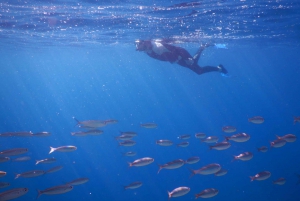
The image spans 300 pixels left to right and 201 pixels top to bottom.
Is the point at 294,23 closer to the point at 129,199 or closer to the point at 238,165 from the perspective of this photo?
the point at 238,165

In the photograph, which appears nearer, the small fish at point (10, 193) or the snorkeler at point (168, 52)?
the small fish at point (10, 193)

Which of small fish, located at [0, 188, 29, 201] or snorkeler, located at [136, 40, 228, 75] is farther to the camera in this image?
snorkeler, located at [136, 40, 228, 75]

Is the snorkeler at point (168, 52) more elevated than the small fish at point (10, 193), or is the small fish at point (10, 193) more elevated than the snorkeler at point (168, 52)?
the snorkeler at point (168, 52)

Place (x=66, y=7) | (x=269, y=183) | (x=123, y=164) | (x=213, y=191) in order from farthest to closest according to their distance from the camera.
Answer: (x=123, y=164)
(x=269, y=183)
(x=66, y=7)
(x=213, y=191)

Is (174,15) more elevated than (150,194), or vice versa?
(174,15)

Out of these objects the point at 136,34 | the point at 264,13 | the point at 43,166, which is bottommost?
the point at 43,166

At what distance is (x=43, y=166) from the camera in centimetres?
2883

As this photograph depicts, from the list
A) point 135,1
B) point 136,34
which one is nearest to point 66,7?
point 135,1

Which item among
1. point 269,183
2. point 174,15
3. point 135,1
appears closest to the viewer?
point 135,1

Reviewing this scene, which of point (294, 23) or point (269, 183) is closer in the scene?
point (294, 23)

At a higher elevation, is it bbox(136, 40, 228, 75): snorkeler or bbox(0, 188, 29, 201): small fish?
bbox(136, 40, 228, 75): snorkeler

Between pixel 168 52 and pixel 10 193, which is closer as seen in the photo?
pixel 10 193

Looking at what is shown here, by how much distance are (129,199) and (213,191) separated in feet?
58.9

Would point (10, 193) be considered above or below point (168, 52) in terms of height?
below
